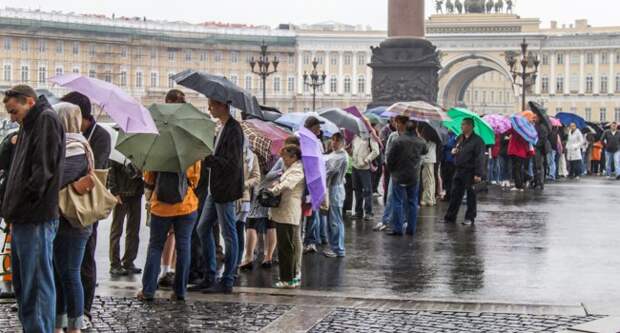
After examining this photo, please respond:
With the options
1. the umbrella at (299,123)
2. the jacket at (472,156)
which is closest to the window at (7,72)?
the jacket at (472,156)

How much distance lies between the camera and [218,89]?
10.1 m

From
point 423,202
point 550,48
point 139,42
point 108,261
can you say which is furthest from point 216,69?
point 108,261

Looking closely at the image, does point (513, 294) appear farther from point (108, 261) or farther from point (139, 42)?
point (139, 42)

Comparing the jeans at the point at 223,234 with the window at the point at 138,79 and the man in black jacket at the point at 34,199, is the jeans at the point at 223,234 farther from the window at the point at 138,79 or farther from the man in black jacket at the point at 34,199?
the window at the point at 138,79

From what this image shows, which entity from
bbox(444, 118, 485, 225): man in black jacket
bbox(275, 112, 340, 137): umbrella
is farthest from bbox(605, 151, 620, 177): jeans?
bbox(275, 112, 340, 137): umbrella

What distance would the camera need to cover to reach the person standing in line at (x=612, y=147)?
107ft

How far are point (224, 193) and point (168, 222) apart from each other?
0.70 m

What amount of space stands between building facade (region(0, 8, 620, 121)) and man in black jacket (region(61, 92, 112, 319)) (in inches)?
3456

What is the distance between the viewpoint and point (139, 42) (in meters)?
101

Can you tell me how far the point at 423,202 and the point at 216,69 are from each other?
87.2 metres

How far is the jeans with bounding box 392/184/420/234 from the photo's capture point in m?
15.2

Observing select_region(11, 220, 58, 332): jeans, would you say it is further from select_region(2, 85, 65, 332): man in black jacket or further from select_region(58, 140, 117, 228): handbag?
select_region(58, 140, 117, 228): handbag

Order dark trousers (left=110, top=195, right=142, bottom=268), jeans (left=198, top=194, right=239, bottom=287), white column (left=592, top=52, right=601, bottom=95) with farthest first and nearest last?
white column (left=592, top=52, right=601, bottom=95), dark trousers (left=110, top=195, right=142, bottom=268), jeans (left=198, top=194, right=239, bottom=287)

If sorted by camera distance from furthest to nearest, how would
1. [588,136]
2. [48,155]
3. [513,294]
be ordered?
[588,136] < [513,294] < [48,155]
